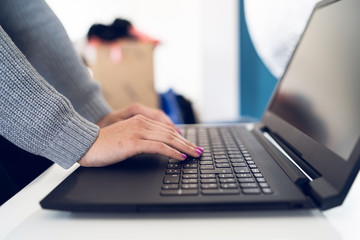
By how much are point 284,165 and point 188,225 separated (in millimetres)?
179

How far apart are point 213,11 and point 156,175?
1.72 metres

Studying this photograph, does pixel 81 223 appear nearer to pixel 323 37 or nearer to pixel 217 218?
pixel 217 218

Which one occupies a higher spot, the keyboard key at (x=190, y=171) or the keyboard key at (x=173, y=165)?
the keyboard key at (x=190, y=171)

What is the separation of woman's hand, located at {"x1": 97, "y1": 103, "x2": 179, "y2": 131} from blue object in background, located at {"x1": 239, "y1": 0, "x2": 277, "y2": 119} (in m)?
0.85

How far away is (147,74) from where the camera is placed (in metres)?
1.68

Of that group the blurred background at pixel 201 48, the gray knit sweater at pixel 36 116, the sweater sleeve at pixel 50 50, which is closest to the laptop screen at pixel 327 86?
the gray knit sweater at pixel 36 116

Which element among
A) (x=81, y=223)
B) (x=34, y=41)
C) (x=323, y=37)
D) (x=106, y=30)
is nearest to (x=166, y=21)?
(x=106, y=30)

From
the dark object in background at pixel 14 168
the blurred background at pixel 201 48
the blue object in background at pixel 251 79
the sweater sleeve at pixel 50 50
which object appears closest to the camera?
the dark object in background at pixel 14 168

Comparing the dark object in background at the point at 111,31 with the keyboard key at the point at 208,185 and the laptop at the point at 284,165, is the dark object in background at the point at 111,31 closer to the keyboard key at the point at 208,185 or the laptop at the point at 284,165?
the laptop at the point at 284,165

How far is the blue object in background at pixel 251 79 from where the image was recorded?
4.86 ft

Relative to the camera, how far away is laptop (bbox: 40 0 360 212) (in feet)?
1.01

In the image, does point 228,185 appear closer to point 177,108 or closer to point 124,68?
point 124,68

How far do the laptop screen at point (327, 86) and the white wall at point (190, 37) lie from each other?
1246 mm

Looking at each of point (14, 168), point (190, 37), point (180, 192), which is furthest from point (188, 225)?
point (190, 37)
